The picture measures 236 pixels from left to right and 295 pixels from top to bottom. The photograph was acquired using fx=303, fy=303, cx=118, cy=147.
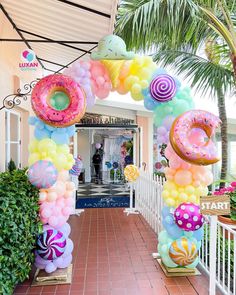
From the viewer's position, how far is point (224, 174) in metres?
6.53

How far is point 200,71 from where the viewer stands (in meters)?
5.71

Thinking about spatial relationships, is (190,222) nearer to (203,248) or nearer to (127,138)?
(203,248)

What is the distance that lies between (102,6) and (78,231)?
13.6ft

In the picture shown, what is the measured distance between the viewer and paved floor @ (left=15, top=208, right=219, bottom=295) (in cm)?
354

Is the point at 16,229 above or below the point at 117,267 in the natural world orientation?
above

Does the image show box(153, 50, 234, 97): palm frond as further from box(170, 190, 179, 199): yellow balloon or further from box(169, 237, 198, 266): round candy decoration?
box(169, 237, 198, 266): round candy decoration

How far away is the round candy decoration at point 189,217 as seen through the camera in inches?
144

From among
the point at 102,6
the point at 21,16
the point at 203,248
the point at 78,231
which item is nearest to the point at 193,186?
the point at 203,248

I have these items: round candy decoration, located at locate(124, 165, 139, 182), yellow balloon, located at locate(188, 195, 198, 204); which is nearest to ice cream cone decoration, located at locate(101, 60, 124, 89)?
yellow balloon, located at locate(188, 195, 198, 204)

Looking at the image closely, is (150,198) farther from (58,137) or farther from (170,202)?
(58,137)

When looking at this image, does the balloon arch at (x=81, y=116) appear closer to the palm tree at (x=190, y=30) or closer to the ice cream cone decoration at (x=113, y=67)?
the ice cream cone decoration at (x=113, y=67)

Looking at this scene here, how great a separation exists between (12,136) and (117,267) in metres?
3.30

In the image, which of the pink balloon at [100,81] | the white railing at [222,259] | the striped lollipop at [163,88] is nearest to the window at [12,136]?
the pink balloon at [100,81]

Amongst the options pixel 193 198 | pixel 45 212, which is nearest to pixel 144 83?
pixel 193 198
